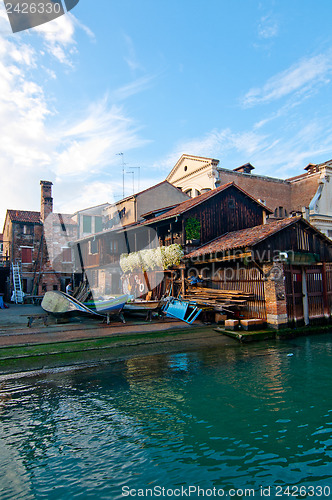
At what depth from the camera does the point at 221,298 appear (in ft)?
47.5

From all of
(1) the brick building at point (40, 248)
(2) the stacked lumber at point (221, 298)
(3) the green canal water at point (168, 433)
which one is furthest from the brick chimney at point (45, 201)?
(3) the green canal water at point (168, 433)

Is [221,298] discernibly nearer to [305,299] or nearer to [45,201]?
[305,299]

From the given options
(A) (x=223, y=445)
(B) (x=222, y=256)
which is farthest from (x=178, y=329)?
(A) (x=223, y=445)

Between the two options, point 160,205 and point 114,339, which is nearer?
point 114,339

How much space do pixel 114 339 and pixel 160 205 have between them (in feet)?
53.1

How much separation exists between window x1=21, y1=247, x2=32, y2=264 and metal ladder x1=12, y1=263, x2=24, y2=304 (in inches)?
34.4

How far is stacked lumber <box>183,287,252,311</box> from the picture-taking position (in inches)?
540

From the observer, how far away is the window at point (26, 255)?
31.3 metres

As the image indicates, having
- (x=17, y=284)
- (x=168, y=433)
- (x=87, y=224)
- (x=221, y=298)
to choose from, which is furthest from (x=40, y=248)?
(x=168, y=433)

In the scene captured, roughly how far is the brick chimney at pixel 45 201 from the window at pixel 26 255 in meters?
3.31

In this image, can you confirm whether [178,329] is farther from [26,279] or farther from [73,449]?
[26,279]

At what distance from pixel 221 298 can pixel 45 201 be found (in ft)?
79.6

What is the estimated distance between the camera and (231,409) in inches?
240

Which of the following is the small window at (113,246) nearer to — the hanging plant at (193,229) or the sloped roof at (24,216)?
the hanging plant at (193,229)
